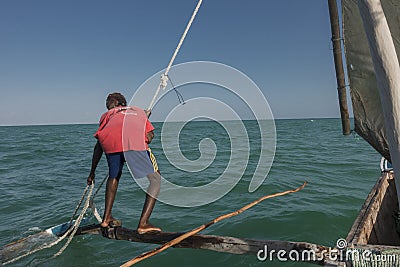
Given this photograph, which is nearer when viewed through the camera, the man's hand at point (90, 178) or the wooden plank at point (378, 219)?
the wooden plank at point (378, 219)

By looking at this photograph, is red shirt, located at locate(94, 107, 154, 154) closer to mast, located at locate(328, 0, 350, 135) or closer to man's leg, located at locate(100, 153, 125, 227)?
man's leg, located at locate(100, 153, 125, 227)

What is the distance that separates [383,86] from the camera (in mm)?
1536

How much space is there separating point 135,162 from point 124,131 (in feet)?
1.54

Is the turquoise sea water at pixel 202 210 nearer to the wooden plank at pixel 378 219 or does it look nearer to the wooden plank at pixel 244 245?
the wooden plank at pixel 378 219

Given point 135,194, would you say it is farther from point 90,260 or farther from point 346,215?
point 346,215

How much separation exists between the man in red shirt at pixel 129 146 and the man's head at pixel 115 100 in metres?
0.12

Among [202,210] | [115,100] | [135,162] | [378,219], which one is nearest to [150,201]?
[135,162]

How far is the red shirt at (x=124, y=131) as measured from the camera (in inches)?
157

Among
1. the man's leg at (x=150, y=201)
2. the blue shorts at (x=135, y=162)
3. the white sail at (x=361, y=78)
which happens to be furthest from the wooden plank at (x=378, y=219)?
the blue shorts at (x=135, y=162)

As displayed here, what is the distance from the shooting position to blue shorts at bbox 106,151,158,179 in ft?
13.4

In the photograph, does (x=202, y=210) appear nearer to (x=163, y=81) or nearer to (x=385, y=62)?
(x=163, y=81)

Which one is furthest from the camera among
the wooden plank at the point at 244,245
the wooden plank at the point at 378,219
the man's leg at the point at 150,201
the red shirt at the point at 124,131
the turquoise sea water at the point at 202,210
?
the turquoise sea water at the point at 202,210

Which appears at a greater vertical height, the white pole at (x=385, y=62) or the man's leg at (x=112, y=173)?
the white pole at (x=385, y=62)

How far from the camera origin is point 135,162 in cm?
409
